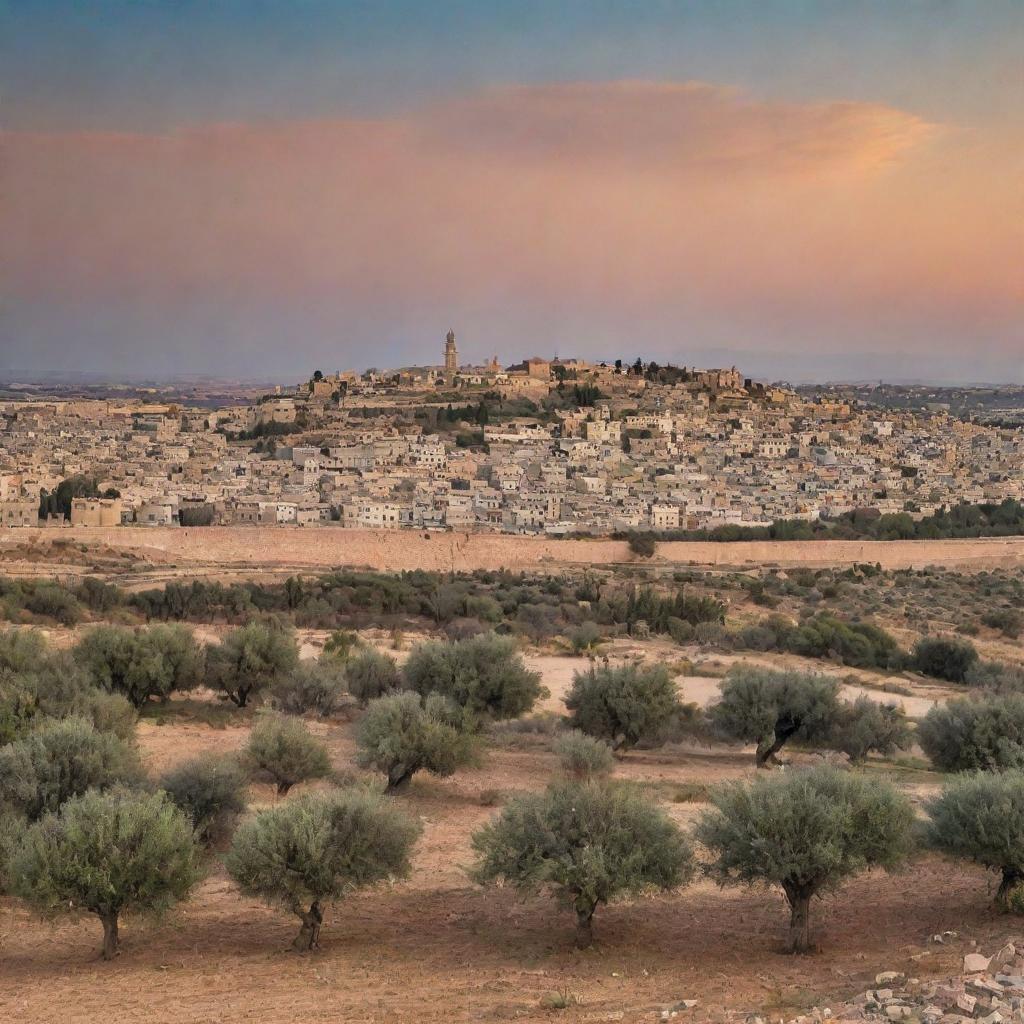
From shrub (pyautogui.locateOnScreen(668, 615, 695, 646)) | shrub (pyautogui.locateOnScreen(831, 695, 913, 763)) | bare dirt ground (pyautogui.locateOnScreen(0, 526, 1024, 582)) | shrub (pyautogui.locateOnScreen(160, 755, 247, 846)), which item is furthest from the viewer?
bare dirt ground (pyautogui.locateOnScreen(0, 526, 1024, 582))

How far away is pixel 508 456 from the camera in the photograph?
74.4m

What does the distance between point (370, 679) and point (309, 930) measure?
10.1 meters

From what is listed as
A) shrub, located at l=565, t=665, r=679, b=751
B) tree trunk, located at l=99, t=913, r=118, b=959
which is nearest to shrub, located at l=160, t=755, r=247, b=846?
tree trunk, located at l=99, t=913, r=118, b=959

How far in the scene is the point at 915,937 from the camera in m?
9.87

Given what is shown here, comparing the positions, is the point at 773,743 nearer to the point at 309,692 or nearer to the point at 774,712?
the point at 774,712

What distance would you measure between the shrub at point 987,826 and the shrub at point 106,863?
6.38 m

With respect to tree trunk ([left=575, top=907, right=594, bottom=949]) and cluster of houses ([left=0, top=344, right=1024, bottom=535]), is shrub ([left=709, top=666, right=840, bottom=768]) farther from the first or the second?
cluster of houses ([left=0, top=344, right=1024, bottom=535])

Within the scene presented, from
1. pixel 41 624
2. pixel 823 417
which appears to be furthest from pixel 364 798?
pixel 823 417

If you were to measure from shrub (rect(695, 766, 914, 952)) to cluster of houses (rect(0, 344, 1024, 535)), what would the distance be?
43711mm

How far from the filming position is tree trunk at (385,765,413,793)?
15.3 metres

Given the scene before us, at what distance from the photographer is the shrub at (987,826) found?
33.0ft

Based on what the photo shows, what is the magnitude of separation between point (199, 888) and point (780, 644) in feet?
67.6

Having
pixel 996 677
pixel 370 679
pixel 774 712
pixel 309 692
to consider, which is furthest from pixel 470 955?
pixel 996 677

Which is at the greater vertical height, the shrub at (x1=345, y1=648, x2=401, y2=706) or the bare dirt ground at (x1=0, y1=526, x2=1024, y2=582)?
the shrub at (x1=345, y1=648, x2=401, y2=706)
